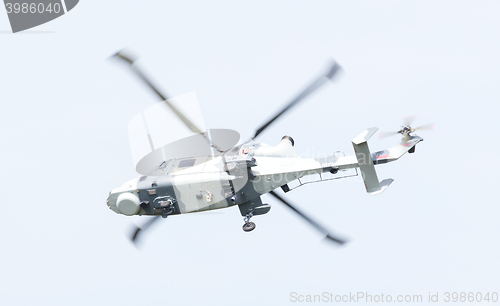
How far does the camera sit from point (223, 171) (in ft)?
78.0

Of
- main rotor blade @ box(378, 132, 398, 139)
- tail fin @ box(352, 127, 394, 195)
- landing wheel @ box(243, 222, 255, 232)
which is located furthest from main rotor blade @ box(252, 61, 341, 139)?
landing wheel @ box(243, 222, 255, 232)

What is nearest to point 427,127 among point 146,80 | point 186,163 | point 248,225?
point 248,225

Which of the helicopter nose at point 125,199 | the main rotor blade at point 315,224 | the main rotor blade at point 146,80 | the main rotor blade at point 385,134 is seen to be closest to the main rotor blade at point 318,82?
the main rotor blade at point 385,134

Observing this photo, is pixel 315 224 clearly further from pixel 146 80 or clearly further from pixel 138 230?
pixel 146 80

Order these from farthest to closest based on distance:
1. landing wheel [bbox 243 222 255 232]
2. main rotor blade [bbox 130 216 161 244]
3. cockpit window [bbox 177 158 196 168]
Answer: main rotor blade [bbox 130 216 161 244] → cockpit window [bbox 177 158 196 168] → landing wheel [bbox 243 222 255 232]

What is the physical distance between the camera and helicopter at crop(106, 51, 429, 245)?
23.4 meters

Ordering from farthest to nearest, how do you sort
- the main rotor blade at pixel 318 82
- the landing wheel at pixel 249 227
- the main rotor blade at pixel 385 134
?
the landing wheel at pixel 249 227 → the main rotor blade at pixel 385 134 → the main rotor blade at pixel 318 82

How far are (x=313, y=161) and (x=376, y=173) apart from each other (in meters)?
2.09

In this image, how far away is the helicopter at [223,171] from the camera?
23422 mm

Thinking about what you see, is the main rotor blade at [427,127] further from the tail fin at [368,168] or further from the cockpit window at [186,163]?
the cockpit window at [186,163]

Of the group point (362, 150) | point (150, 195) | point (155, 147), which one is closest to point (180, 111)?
point (155, 147)

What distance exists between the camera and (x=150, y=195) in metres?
24.4

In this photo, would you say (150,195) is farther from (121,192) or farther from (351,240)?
(351,240)

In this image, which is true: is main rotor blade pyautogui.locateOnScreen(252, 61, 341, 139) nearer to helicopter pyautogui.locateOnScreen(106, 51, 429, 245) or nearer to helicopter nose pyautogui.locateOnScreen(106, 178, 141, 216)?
helicopter pyautogui.locateOnScreen(106, 51, 429, 245)
